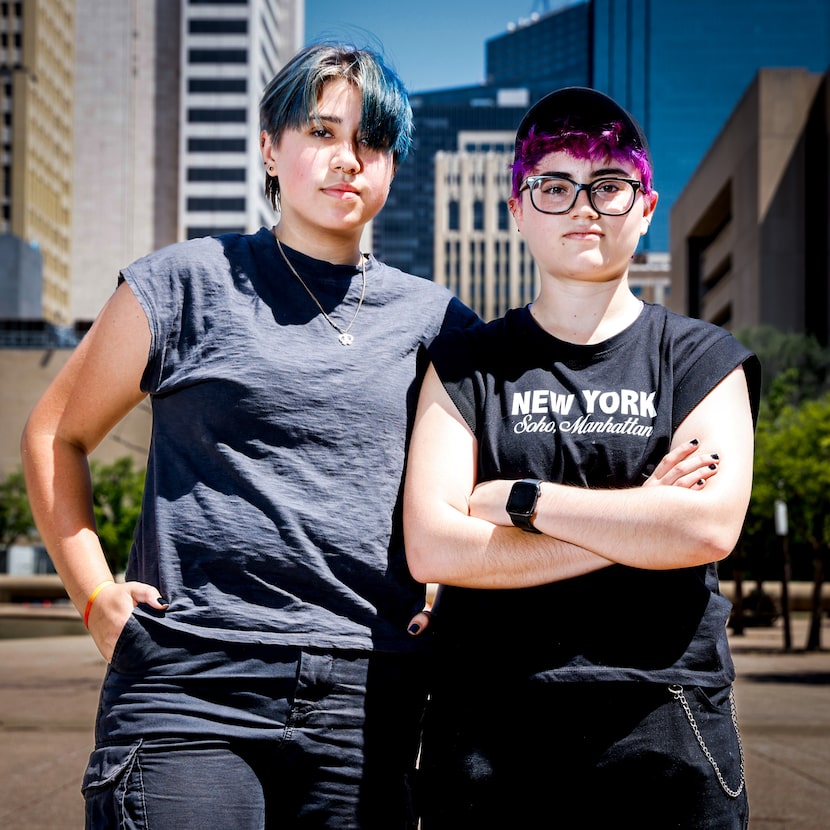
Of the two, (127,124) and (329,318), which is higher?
(127,124)

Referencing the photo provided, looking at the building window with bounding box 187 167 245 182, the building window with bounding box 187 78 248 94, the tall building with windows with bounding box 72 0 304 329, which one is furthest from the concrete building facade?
the building window with bounding box 187 78 248 94

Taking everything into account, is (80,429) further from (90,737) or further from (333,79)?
(90,737)

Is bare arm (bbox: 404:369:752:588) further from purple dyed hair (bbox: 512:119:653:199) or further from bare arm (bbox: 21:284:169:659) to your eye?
bare arm (bbox: 21:284:169:659)

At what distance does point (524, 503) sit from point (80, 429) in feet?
3.29

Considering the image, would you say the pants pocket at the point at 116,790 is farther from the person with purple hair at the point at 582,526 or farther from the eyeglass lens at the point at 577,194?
the eyeglass lens at the point at 577,194

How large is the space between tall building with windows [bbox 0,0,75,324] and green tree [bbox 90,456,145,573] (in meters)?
72.8

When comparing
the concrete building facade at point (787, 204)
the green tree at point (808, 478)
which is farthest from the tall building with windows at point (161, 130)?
the green tree at point (808, 478)

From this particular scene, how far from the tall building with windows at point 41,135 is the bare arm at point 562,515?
11000cm

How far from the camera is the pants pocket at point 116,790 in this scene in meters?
2.25

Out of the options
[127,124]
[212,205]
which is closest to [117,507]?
[212,205]

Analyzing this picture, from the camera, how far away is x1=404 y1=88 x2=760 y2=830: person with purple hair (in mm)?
2236

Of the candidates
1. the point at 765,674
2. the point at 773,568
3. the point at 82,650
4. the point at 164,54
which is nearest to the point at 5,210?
the point at 164,54

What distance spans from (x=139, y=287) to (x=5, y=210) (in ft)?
382

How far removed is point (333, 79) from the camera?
268 cm
